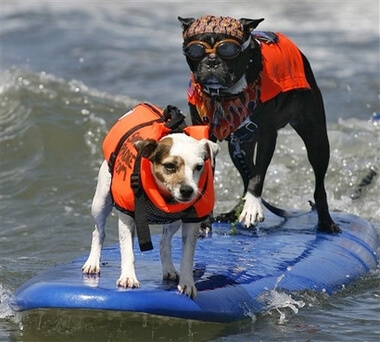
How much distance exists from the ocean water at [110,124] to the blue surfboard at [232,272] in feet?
0.37

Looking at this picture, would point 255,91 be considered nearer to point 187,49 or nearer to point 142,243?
point 187,49

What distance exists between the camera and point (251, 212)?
8156mm

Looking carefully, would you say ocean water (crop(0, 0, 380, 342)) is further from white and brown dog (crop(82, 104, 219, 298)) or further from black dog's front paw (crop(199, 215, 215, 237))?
black dog's front paw (crop(199, 215, 215, 237))

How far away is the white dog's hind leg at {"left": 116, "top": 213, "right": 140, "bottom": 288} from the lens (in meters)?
6.39

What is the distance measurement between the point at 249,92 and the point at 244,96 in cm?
5

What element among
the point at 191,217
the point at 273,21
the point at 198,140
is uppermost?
the point at 273,21

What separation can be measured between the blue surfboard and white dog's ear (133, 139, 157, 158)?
776 millimetres

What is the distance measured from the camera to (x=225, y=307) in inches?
272

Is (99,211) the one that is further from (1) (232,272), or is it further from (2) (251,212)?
(2) (251,212)

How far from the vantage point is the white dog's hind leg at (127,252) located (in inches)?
252

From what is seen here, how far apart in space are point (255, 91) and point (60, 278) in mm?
2356

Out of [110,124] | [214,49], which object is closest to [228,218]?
[214,49]

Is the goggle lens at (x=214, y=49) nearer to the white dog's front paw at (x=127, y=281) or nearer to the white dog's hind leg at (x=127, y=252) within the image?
the white dog's hind leg at (x=127, y=252)

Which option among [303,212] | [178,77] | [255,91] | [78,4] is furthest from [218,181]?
[78,4]
